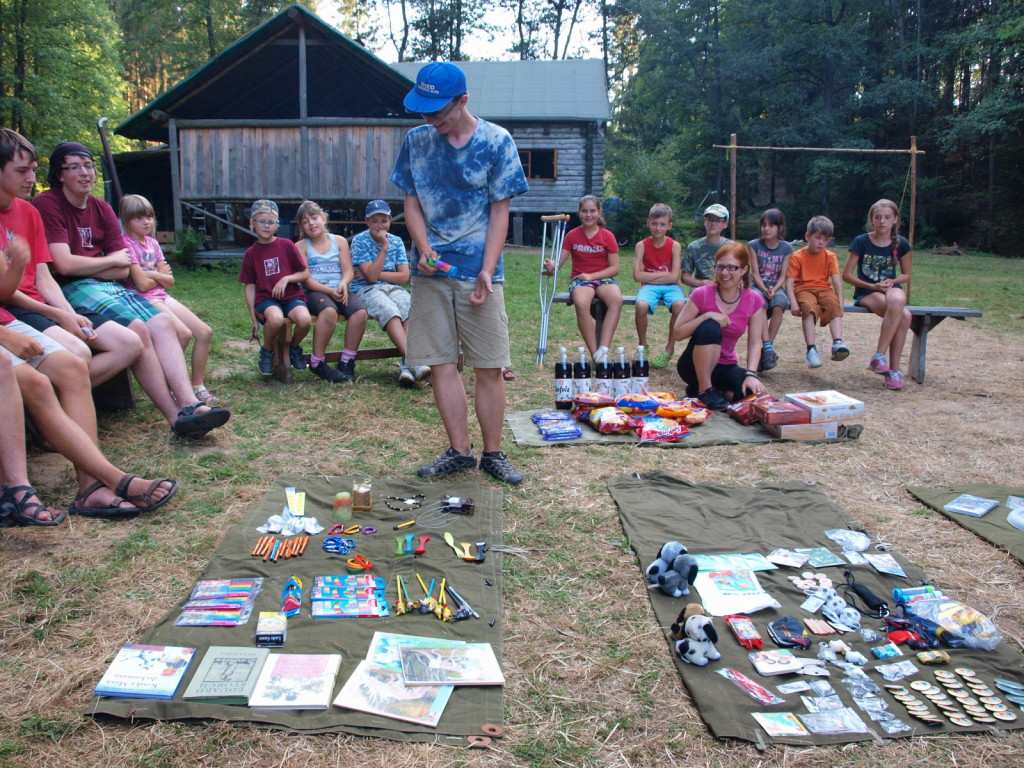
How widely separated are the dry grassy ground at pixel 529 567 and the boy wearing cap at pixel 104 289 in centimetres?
25

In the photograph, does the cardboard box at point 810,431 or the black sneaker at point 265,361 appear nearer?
the cardboard box at point 810,431

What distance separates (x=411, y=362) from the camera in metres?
3.73

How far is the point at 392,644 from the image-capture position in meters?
2.46

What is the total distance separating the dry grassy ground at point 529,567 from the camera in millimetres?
2037

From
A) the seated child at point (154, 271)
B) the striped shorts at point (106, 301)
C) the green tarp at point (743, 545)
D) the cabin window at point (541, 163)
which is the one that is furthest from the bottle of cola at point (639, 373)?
the cabin window at point (541, 163)

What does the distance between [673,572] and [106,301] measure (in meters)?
3.37

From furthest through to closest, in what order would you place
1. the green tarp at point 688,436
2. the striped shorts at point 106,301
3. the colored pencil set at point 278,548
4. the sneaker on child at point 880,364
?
1. the sneaker on child at point 880,364
2. the green tarp at point 688,436
3. the striped shorts at point 106,301
4. the colored pencil set at point 278,548

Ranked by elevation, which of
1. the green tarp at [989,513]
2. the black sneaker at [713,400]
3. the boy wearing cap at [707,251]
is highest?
the boy wearing cap at [707,251]

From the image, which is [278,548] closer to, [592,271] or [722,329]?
[722,329]

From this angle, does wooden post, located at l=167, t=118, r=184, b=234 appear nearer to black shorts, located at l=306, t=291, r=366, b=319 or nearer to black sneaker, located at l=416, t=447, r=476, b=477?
black shorts, located at l=306, t=291, r=366, b=319

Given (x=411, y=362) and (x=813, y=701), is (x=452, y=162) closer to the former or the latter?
(x=411, y=362)

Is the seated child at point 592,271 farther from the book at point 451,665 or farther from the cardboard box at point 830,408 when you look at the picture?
the book at point 451,665

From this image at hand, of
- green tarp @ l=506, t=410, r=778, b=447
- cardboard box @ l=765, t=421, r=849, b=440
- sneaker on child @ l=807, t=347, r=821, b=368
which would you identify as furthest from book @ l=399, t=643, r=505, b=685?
sneaker on child @ l=807, t=347, r=821, b=368

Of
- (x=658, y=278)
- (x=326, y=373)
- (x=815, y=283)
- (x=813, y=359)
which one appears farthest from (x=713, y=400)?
(x=326, y=373)
